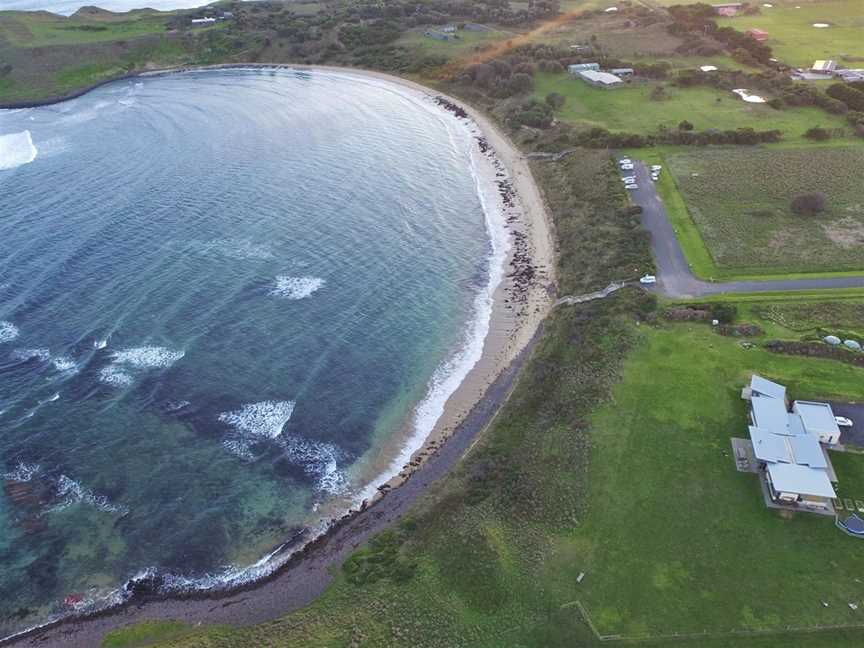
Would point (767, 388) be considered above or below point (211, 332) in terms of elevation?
below

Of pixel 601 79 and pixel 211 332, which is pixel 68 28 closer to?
pixel 601 79

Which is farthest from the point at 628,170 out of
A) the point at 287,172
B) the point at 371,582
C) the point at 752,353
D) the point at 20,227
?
the point at 20,227

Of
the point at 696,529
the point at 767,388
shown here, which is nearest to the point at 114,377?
the point at 696,529

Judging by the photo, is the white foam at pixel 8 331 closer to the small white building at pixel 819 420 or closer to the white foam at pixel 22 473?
the white foam at pixel 22 473

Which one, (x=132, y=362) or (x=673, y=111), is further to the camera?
(x=673, y=111)

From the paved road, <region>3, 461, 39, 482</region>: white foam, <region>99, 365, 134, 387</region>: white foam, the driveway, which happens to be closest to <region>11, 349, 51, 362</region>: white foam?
<region>99, 365, 134, 387</region>: white foam

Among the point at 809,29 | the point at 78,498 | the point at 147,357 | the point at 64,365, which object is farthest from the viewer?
the point at 809,29

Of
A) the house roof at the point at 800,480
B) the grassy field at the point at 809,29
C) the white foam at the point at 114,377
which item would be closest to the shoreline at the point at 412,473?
the white foam at the point at 114,377
